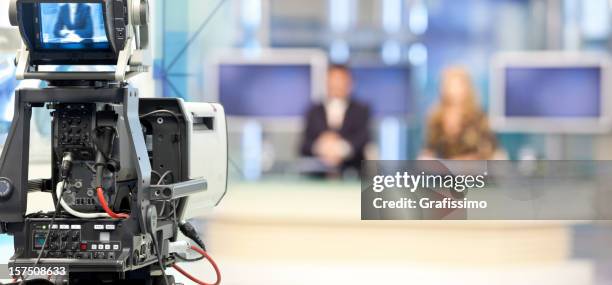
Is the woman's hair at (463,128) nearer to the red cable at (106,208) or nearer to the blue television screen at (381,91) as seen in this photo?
the blue television screen at (381,91)

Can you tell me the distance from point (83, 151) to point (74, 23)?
384 mm

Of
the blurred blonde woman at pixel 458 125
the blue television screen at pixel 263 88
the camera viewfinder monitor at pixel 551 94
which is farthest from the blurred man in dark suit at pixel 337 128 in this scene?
the camera viewfinder monitor at pixel 551 94

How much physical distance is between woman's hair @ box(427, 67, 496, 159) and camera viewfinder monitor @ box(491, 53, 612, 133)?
14cm

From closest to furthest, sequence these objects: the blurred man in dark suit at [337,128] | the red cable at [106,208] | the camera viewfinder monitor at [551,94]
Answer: the red cable at [106,208] → the blurred man in dark suit at [337,128] → the camera viewfinder monitor at [551,94]

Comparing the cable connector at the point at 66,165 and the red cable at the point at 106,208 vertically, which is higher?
the cable connector at the point at 66,165

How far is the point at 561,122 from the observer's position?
220 inches

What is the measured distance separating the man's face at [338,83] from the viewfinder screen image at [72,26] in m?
2.81

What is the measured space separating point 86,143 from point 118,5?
0.42 meters

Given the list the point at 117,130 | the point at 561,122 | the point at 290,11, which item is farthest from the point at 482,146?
the point at 117,130

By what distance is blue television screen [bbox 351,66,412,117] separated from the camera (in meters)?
5.48

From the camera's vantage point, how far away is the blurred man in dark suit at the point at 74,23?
2.72m

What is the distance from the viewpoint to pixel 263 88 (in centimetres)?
553

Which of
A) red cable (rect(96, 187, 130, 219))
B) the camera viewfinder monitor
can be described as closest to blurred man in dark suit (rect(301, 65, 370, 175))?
the camera viewfinder monitor

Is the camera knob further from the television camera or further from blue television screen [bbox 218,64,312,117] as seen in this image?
blue television screen [bbox 218,64,312,117]
